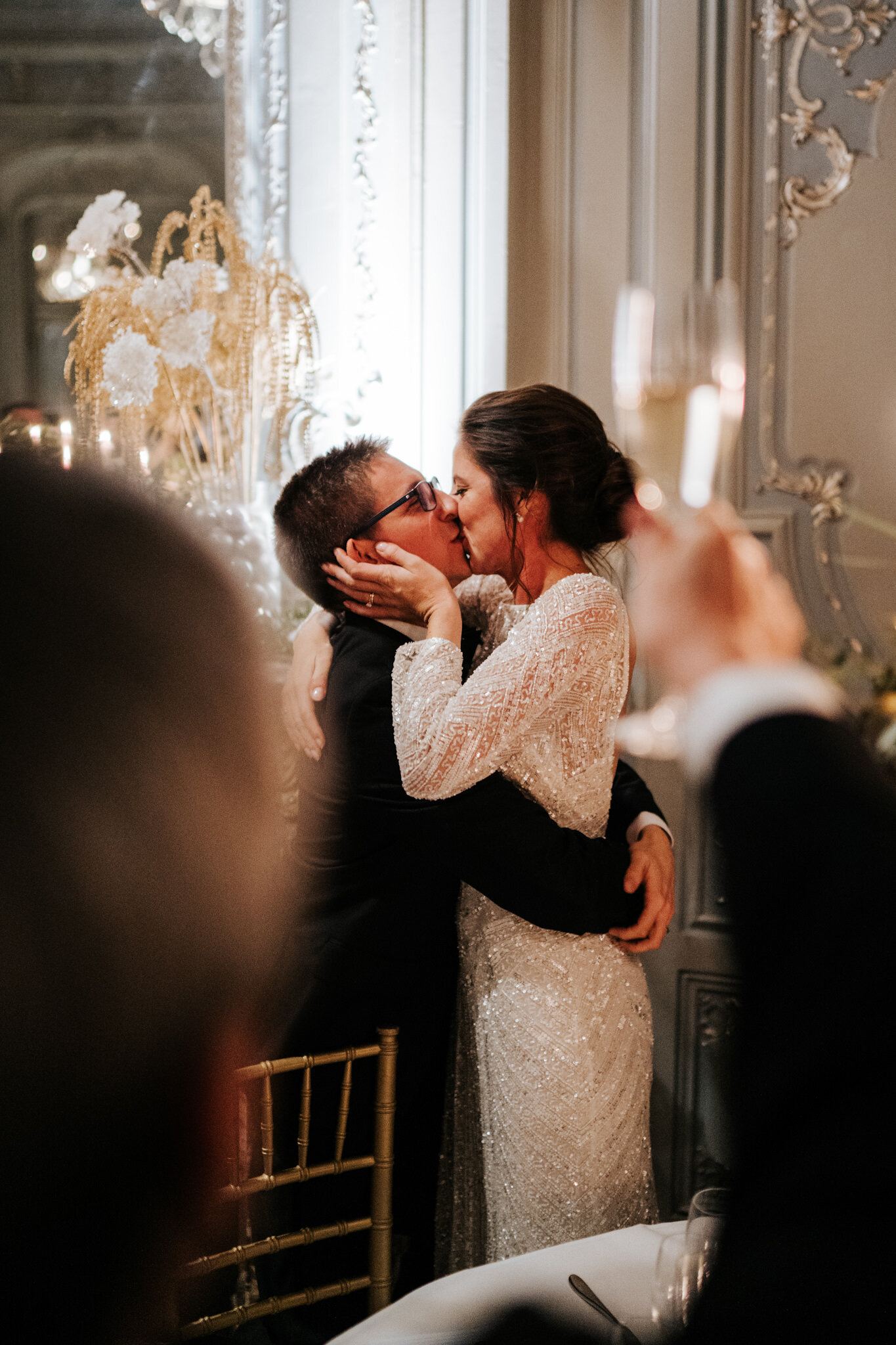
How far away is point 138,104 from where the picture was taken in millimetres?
2613

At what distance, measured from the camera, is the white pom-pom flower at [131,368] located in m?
2.17

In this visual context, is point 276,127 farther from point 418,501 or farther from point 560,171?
point 418,501

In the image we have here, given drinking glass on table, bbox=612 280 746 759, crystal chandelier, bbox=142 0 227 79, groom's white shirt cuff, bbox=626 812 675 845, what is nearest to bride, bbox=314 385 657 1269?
groom's white shirt cuff, bbox=626 812 675 845

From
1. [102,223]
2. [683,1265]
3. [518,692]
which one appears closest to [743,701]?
[683,1265]

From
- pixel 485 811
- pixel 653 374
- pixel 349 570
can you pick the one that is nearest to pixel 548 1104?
pixel 485 811

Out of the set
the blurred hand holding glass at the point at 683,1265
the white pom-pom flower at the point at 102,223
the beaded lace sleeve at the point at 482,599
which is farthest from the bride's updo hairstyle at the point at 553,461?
the white pom-pom flower at the point at 102,223

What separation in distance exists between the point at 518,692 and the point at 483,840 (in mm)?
216

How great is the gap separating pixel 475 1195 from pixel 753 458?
171 cm

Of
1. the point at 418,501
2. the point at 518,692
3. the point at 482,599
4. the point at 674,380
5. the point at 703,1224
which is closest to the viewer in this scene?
the point at 674,380

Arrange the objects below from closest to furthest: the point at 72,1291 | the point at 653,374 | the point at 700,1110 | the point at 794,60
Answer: the point at 72,1291
the point at 653,374
the point at 794,60
the point at 700,1110

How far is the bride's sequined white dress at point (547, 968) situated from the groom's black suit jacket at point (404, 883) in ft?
0.21

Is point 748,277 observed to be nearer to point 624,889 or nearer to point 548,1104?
Answer: point 624,889

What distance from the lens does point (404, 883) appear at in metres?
1.60

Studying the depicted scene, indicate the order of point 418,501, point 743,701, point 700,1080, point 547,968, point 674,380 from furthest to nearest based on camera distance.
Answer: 1. point 700,1080
2. point 418,501
3. point 547,968
4. point 674,380
5. point 743,701
